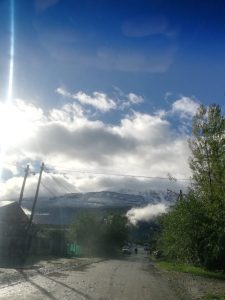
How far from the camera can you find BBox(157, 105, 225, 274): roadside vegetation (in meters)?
25.5

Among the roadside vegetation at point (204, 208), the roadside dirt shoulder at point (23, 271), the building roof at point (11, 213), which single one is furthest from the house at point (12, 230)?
the roadside vegetation at point (204, 208)

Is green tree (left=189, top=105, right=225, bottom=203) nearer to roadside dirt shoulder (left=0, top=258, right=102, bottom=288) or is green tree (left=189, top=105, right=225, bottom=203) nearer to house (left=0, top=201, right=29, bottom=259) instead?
roadside dirt shoulder (left=0, top=258, right=102, bottom=288)

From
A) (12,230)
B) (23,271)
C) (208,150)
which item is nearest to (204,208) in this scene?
(208,150)

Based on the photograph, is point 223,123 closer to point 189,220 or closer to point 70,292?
point 189,220

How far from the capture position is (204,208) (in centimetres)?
3212

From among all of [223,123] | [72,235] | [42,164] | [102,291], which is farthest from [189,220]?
[72,235]

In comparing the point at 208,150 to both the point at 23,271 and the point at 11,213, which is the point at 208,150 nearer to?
the point at 23,271

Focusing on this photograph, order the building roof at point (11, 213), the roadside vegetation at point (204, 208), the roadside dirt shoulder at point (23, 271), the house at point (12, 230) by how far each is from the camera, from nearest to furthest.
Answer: the roadside dirt shoulder at point (23, 271)
the roadside vegetation at point (204, 208)
the house at point (12, 230)
the building roof at point (11, 213)

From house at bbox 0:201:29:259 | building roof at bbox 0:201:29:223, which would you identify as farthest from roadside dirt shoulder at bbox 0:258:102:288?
building roof at bbox 0:201:29:223

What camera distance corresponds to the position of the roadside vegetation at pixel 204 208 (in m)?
25.5

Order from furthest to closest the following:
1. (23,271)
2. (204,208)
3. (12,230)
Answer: (12,230) < (204,208) < (23,271)

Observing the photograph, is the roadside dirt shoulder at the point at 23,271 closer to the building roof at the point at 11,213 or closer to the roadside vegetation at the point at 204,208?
the roadside vegetation at the point at 204,208

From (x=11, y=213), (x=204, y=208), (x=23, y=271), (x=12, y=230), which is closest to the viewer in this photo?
(x=23, y=271)

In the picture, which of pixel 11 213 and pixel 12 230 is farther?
pixel 11 213
